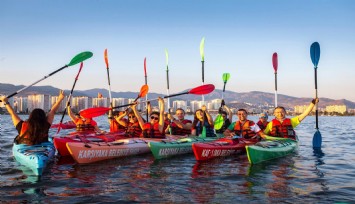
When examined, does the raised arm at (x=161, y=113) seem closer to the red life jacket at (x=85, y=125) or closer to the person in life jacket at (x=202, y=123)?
the person in life jacket at (x=202, y=123)

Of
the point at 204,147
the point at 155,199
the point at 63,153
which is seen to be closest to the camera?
the point at 155,199

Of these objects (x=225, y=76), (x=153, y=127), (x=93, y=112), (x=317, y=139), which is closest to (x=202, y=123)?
(x=153, y=127)

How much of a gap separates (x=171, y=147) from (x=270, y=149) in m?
2.83

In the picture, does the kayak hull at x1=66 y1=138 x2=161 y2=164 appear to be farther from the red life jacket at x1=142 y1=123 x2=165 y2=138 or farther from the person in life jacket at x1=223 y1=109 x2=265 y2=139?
the person in life jacket at x1=223 y1=109 x2=265 y2=139

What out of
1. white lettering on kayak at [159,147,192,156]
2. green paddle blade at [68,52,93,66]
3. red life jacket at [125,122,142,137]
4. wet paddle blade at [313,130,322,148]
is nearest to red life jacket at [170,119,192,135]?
red life jacket at [125,122,142,137]

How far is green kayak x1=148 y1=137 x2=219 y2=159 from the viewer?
9.66 m

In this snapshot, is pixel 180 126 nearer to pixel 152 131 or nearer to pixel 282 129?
pixel 152 131

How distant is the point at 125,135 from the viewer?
12.1 meters

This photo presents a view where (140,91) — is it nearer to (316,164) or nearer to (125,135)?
(125,135)

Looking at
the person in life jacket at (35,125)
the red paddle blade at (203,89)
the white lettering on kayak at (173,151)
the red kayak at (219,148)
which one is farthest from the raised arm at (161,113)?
the person in life jacket at (35,125)

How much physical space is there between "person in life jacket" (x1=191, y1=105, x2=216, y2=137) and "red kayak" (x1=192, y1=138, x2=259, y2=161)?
177cm

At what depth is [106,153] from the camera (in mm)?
9453

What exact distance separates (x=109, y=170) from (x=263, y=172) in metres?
3.63

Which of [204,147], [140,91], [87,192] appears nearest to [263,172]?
[204,147]
